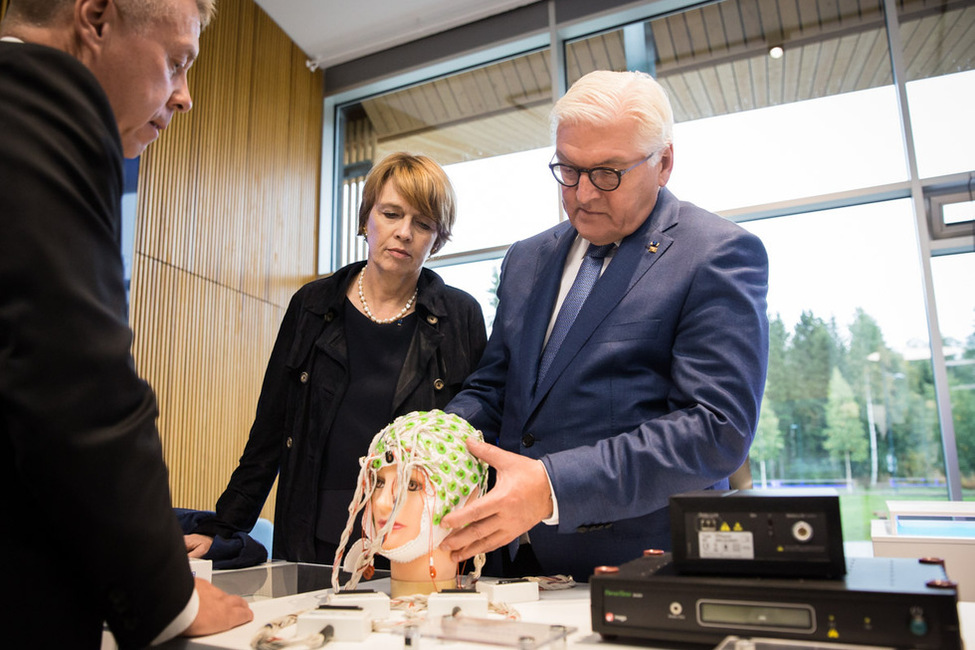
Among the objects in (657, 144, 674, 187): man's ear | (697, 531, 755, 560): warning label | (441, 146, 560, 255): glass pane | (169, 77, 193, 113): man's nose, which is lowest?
(697, 531, 755, 560): warning label

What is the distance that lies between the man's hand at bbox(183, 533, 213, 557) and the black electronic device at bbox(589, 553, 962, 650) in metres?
1.24

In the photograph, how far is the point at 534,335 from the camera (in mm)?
1628

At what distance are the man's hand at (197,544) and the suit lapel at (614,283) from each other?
0.94 meters

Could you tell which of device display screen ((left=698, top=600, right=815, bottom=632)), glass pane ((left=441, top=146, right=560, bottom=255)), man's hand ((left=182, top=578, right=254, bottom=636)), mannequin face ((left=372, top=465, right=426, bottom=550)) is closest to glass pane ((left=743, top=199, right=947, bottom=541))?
glass pane ((left=441, top=146, right=560, bottom=255))

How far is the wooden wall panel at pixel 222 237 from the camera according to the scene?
163 inches

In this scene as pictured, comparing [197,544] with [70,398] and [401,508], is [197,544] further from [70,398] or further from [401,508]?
[70,398]

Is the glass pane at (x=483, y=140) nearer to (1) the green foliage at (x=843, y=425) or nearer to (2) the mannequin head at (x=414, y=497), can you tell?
(1) the green foliage at (x=843, y=425)

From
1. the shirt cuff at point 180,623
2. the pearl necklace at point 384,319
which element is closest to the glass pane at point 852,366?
the pearl necklace at point 384,319

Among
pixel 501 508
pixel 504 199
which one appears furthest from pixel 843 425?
pixel 501 508

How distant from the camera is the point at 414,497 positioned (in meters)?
1.32

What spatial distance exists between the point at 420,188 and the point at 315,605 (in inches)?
55.7

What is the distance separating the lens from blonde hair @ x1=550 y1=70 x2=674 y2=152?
1621 mm

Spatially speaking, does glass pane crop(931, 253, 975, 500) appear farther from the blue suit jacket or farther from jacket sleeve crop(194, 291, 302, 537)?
jacket sleeve crop(194, 291, 302, 537)

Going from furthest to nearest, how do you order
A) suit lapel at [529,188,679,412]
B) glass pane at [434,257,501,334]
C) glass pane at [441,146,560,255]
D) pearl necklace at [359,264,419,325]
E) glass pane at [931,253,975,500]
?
glass pane at [434,257,501,334]
glass pane at [441,146,560,255]
glass pane at [931,253,975,500]
pearl necklace at [359,264,419,325]
suit lapel at [529,188,679,412]
